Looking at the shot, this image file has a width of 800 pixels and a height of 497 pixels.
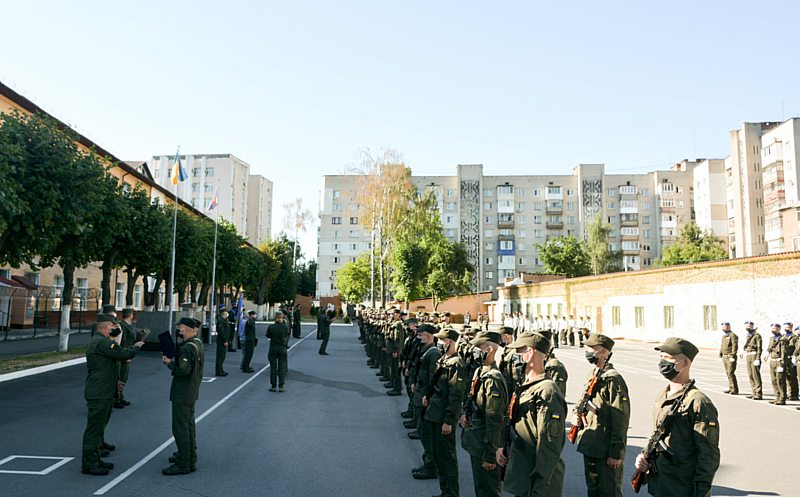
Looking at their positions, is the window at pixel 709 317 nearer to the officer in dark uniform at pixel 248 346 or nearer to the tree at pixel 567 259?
the officer in dark uniform at pixel 248 346

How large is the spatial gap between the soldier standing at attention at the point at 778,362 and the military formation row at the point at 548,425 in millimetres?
10521

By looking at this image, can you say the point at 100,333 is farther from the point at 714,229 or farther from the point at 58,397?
the point at 714,229

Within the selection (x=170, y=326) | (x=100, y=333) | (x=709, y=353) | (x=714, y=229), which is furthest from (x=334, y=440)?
(x=714, y=229)

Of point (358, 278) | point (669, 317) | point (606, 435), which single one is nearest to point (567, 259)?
point (358, 278)

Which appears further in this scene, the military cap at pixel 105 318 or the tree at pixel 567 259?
the tree at pixel 567 259

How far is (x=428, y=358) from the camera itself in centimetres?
715

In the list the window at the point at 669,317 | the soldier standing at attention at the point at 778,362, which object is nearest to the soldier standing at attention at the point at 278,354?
the soldier standing at attention at the point at 778,362

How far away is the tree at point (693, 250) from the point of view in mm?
62719

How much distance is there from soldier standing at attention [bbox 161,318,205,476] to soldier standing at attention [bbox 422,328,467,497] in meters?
3.10

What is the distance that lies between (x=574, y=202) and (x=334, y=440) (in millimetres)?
83545

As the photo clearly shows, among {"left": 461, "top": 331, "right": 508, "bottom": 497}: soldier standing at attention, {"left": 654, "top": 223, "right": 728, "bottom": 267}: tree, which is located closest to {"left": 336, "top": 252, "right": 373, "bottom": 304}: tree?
{"left": 654, "top": 223, "right": 728, "bottom": 267}: tree

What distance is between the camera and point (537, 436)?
4391 millimetres

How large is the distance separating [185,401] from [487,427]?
164 inches

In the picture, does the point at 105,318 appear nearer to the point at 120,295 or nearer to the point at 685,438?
the point at 685,438
